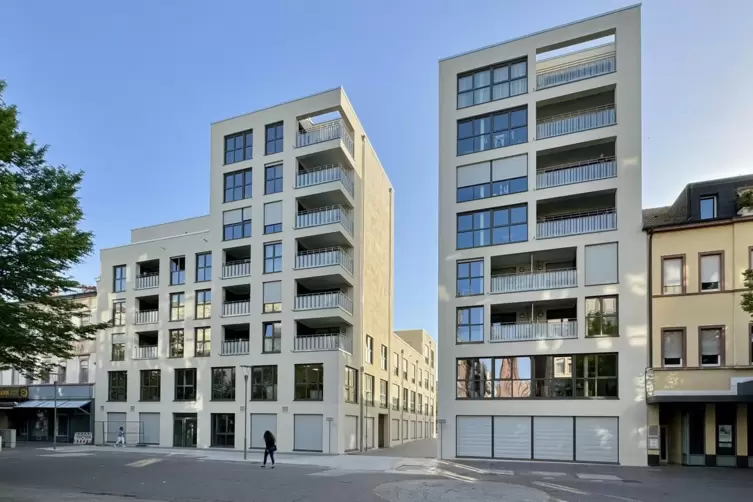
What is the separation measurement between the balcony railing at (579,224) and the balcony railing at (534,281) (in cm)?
190

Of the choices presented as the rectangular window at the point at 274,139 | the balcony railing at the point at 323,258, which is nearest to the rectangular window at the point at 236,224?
the rectangular window at the point at 274,139

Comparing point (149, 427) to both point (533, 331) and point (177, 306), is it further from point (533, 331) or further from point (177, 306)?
point (533, 331)

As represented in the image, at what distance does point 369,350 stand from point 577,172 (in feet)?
57.8

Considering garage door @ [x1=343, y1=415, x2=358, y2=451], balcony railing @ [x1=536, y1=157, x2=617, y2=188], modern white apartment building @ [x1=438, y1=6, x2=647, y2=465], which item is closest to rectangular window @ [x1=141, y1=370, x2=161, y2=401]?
garage door @ [x1=343, y1=415, x2=358, y2=451]

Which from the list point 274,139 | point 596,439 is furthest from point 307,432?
point 274,139

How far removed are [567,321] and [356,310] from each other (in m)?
13.0

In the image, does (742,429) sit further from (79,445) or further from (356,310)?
(79,445)

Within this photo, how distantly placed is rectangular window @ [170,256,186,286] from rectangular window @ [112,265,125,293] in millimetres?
4456

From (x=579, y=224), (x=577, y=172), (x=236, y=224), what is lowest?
(x=579, y=224)

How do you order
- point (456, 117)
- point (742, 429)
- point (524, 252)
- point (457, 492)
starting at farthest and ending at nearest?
1. point (456, 117)
2. point (524, 252)
3. point (742, 429)
4. point (457, 492)

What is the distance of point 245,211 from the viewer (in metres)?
36.7

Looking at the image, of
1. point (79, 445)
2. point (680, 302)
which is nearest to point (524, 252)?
point (680, 302)

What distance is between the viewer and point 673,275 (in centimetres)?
2630

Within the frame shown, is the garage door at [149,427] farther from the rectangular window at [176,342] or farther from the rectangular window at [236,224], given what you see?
the rectangular window at [236,224]
